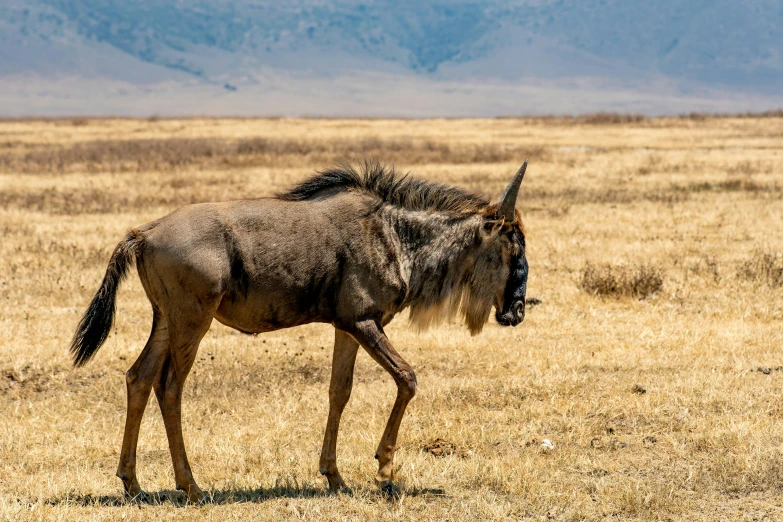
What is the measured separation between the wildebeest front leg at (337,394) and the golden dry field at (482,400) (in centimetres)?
18

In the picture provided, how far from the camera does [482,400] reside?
8602mm

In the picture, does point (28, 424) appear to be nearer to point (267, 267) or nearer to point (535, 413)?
point (267, 267)

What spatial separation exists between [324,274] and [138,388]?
1.39 meters

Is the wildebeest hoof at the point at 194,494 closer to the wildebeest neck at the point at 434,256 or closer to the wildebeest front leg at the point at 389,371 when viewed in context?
the wildebeest front leg at the point at 389,371

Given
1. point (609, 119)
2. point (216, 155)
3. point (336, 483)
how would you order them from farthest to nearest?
point (609, 119) → point (216, 155) → point (336, 483)

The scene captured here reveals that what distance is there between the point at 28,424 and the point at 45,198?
14.9 metres

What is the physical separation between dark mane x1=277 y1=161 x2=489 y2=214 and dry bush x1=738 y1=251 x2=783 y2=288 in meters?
6.99

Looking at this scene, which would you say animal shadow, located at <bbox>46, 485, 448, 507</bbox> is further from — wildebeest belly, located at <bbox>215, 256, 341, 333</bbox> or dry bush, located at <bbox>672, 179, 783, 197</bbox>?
dry bush, located at <bbox>672, 179, 783, 197</bbox>

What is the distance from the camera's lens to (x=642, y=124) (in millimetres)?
61781

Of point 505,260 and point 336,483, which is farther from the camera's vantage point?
point 505,260

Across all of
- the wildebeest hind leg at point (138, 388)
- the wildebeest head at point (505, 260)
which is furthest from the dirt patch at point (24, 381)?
the wildebeest head at point (505, 260)

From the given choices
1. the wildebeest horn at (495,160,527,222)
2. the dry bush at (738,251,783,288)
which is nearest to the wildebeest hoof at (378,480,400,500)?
the wildebeest horn at (495,160,527,222)

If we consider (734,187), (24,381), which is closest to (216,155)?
(734,187)

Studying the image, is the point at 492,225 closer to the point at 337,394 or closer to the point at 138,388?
the point at 337,394
